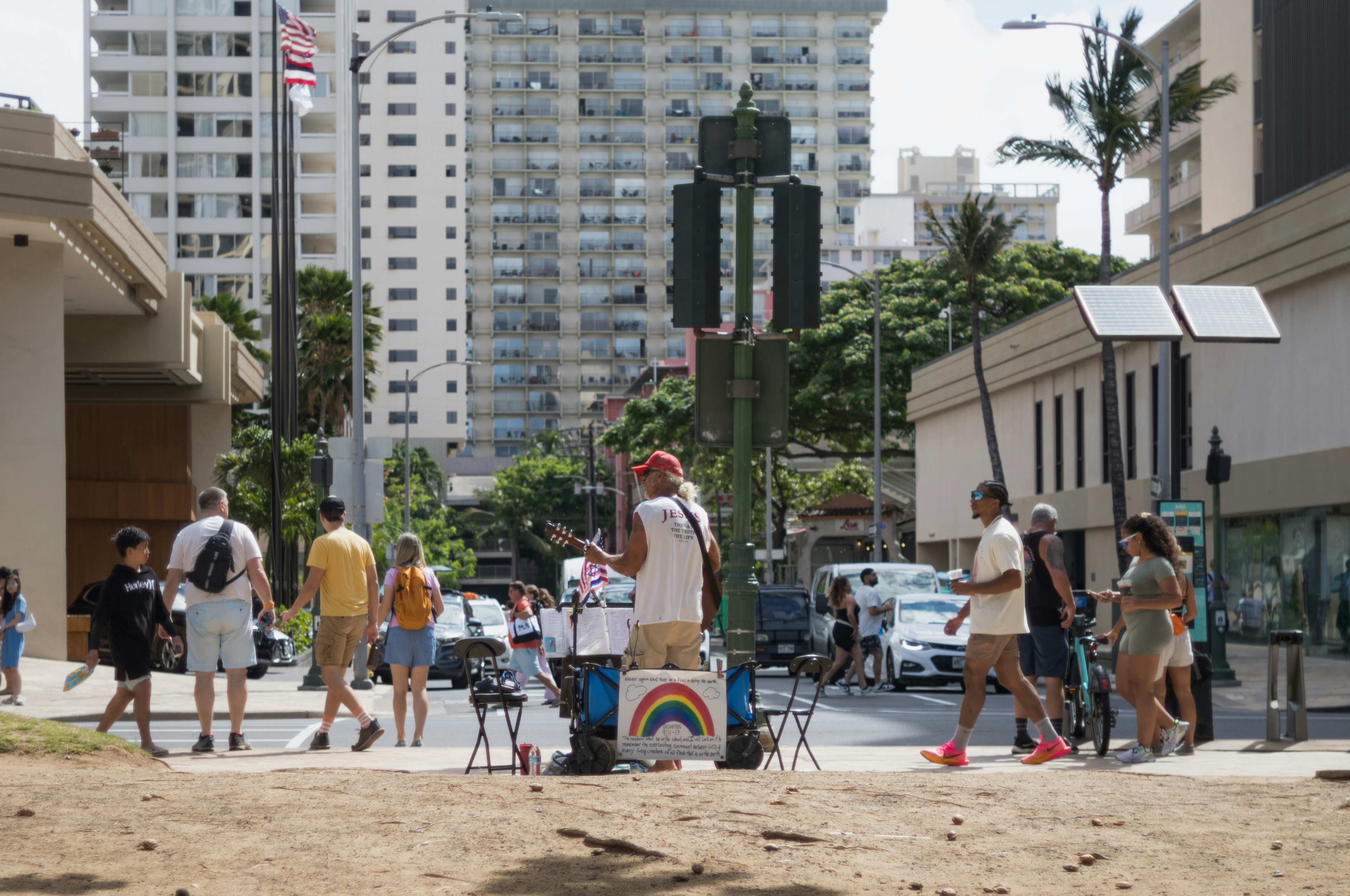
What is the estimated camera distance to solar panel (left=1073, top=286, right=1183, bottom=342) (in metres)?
13.9

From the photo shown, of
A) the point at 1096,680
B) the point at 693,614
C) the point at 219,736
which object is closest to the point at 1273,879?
the point at 693,614

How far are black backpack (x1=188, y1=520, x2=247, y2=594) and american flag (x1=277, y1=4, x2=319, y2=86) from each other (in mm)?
28557

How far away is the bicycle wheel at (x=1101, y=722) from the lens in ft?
37.9

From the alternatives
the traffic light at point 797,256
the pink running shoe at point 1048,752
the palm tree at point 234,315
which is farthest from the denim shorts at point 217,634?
the palm tree at point 234,315

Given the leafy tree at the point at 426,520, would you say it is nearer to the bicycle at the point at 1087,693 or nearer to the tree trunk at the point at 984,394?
the tree trunk at the point at 984,394

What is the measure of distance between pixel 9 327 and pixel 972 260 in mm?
22001

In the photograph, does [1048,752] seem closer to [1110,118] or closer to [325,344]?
[1110,118]

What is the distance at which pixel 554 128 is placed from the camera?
121438 mm

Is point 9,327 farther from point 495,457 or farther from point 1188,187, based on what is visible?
point 495,457

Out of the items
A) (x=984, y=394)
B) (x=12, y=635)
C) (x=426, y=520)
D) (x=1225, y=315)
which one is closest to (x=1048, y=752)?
(x=1225, y=315)

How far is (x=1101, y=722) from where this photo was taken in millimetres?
11562

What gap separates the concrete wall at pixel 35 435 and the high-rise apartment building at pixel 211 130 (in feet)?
227

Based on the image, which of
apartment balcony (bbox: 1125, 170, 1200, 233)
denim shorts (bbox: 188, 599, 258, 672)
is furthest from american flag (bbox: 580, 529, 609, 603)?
apartment balcony (bbox: 1125, 170, 1200, 233)

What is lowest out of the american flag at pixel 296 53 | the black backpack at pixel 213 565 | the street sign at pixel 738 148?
the black backpack at pixel 213 565
